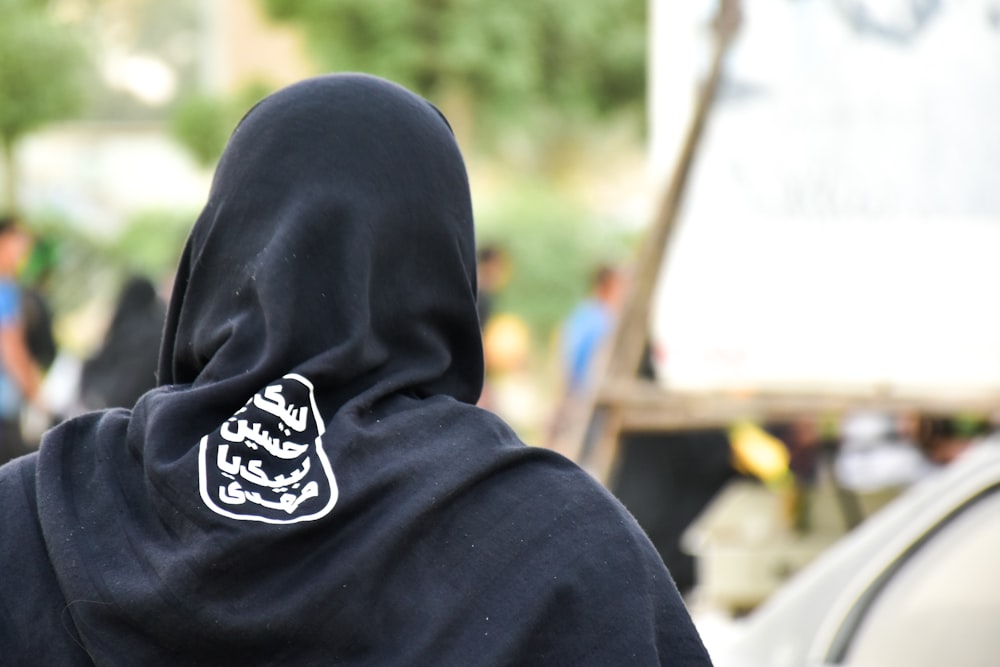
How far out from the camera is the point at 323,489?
1339mm

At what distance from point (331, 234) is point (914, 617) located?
1.84 m

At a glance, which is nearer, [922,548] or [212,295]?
[212,295]

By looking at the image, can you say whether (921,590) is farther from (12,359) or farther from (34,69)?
(34,69)

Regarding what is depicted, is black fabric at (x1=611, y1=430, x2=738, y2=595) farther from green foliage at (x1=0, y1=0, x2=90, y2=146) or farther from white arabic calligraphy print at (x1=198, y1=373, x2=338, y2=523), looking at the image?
green foliage at (x1=0, y1=0, x2=90, y2=146)

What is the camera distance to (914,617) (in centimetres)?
284

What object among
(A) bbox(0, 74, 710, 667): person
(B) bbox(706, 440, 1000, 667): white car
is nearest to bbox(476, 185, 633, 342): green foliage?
(B) bbox(706, 440, 1000, 667): white car

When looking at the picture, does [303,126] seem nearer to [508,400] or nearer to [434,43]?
[508,400]

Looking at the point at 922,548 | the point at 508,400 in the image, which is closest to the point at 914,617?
the point at 922,548

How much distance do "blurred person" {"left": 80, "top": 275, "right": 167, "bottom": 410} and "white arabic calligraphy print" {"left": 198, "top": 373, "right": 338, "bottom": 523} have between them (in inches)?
201

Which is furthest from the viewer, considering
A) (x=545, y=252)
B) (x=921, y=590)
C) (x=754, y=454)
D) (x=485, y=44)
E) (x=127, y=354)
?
(x=485, y=44)

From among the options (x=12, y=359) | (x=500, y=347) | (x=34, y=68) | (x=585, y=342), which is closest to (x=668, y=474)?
(x=585, y=342)

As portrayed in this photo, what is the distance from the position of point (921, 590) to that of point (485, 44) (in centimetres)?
1749

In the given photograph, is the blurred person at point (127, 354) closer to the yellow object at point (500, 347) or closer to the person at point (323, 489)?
the yellow object at point (500, 347)

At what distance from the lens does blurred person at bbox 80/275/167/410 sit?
21.0ft
